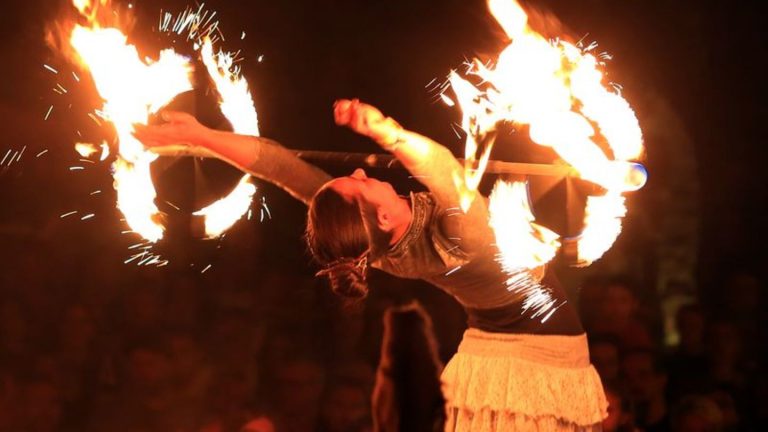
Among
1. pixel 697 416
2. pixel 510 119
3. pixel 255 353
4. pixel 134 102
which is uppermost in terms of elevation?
pixel 134 102

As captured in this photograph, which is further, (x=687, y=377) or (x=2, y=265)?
(x=2, y=265)

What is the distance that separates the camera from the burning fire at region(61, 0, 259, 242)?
9.12 ft

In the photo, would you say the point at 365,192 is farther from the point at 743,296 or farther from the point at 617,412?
the point at 743,296

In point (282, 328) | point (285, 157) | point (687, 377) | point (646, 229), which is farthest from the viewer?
point (646, 229)

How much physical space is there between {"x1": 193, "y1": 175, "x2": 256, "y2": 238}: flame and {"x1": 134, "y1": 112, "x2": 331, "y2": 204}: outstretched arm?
1.09 feet

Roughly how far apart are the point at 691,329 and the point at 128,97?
2.19 metres

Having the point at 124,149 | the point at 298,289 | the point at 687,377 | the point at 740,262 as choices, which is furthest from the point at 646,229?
the point at 124,149

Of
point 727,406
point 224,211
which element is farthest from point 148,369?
point 727,406

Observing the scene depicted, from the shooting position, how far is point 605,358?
3.43m

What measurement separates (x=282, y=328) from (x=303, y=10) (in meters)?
1.58

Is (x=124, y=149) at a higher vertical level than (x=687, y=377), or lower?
higher

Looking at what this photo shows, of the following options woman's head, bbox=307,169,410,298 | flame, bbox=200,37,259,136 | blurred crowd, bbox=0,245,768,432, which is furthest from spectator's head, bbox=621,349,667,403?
flame, bbox=200,37,259,136

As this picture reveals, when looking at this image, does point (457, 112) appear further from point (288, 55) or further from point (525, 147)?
point (288, 55)

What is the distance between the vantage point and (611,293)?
3633mm
